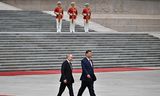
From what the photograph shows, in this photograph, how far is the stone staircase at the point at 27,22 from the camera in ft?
123

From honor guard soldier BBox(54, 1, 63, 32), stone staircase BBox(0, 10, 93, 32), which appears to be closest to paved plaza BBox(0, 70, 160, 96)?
honor guard soldier BBox(54, 1, 63, 32)

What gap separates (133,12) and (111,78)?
75.5 feet

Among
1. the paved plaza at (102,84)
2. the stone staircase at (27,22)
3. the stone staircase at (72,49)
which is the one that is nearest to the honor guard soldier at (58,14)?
the stone staircase at (72,49)

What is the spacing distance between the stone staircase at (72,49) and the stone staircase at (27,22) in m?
2.92

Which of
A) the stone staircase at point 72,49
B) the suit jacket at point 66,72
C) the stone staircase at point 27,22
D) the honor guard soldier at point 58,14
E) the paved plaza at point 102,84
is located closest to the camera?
the suit jacket at point 66,72

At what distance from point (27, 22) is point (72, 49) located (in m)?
7.08

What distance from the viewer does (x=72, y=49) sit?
3284cm

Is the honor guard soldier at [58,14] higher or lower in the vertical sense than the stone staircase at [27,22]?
higher

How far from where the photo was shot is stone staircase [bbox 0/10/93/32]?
123 feet

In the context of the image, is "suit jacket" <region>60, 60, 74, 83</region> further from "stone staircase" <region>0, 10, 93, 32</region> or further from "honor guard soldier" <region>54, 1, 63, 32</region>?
"stone staircase" <region>0, 10, 93, 32</region>

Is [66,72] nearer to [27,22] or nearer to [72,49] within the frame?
[72,49]

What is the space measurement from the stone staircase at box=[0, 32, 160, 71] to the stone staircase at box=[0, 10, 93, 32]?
2.92m

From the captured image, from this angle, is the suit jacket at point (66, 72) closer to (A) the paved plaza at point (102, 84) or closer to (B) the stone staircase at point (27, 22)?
(A) the paved plaza at point (102, 84)

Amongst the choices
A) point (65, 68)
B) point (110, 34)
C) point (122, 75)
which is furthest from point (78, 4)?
point (65, 68)
